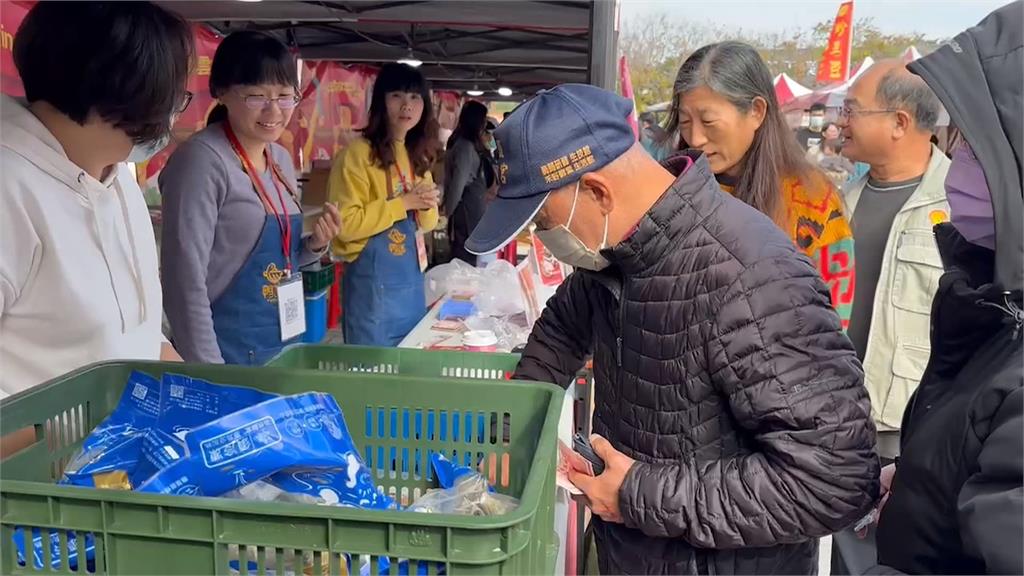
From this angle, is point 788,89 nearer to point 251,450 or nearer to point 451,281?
point 451,281

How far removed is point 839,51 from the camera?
1201 centimetres

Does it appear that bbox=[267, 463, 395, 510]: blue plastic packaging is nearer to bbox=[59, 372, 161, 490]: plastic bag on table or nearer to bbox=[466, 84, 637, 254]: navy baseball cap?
bbox=[59, 372, 161, 490]: plastic bag on table

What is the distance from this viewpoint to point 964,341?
1052mm

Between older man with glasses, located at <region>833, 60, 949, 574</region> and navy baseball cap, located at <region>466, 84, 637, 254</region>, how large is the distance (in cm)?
155

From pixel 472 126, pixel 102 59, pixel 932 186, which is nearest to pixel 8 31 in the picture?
pixel 102 59

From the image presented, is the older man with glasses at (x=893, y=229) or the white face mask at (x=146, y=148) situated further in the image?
the older man with glasses at (x=893, y=229)

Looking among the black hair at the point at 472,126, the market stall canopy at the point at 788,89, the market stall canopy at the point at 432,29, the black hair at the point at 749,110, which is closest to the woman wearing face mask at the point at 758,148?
the black hair at the point at 749,110

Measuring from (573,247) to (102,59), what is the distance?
0.84 meters

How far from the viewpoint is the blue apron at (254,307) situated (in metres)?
2.25

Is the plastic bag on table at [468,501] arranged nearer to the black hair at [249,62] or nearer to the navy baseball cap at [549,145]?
the navy baseball cap at [549,145]

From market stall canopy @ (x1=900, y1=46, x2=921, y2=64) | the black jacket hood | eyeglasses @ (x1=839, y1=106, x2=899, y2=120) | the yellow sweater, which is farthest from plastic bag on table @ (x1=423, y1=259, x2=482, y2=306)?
the black jacket hood

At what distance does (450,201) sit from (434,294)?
7.75ft

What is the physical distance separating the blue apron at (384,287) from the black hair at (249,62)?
3.37ft

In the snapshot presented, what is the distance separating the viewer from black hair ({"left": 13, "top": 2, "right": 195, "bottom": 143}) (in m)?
1.21
